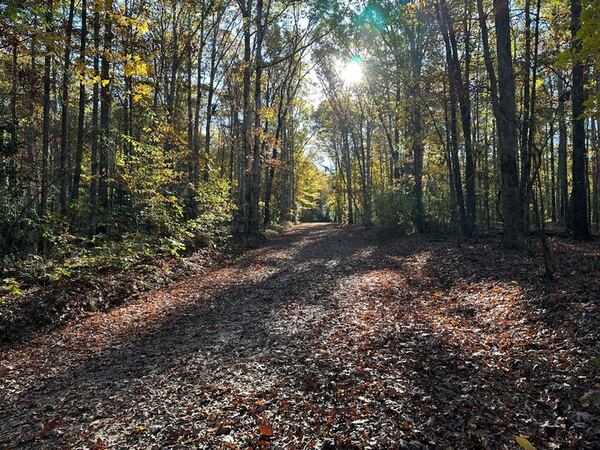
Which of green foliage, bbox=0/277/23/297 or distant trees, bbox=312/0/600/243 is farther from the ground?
distant trees, bbox=312/0/600/243

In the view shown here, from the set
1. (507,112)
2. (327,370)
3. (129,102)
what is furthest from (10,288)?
(129,102)

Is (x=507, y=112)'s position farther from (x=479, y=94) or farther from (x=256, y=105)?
(x=256, y=105)

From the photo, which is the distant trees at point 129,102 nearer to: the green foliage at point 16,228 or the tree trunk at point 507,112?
the green foliage at point 16,228

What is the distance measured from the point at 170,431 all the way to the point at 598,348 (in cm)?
477

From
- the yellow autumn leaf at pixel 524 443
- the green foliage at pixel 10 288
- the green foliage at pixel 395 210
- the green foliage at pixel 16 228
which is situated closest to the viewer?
the yellow autumn leaf at pixel 524 443

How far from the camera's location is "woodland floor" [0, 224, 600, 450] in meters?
3.43

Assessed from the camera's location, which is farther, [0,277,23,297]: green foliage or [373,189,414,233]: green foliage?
[373,189,414,233]: green foliage

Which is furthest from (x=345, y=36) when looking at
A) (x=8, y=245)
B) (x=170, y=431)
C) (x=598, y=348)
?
(x=170, y=431)

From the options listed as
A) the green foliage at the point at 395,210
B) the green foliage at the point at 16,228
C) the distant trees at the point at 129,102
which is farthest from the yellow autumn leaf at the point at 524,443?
the green foliage at the point at 395,210

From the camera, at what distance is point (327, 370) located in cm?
464

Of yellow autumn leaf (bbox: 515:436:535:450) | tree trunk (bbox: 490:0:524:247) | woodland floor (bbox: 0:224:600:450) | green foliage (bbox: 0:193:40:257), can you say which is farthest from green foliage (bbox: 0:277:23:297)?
tree trunk (bbox: 490:0:524:247)

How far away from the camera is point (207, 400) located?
407 cm

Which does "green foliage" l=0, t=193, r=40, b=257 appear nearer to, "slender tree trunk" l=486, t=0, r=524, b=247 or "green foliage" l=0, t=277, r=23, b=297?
"green foliage" l=0, t=277, r=23, b=297

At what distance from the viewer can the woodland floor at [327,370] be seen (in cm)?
343
